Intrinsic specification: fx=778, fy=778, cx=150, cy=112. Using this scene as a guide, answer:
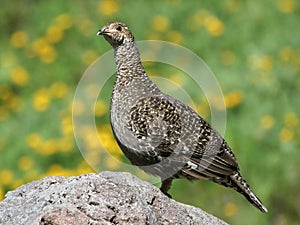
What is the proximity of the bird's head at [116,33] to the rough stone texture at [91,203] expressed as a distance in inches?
70.6

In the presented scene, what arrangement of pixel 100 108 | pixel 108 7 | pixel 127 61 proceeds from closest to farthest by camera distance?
pixel 127 61 < pixel 100 108 < pixel 108 7

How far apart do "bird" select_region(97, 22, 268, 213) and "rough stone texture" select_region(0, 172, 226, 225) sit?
116 centimetres

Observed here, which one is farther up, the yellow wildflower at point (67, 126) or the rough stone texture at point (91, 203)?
the yellow wildflower at point (67, 126)

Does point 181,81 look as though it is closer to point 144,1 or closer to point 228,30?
point 228,30

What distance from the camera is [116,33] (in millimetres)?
6547

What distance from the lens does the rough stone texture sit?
175 inches

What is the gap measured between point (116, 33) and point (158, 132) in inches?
35.8

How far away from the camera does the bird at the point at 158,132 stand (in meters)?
6.25

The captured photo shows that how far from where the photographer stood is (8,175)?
1041 centimetres

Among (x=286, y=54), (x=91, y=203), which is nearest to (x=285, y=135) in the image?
(x=286, y=54)

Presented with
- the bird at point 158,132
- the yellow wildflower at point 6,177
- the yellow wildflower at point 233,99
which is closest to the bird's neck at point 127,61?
the bird at point 158,132

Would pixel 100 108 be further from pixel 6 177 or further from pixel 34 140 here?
pixel 6 177

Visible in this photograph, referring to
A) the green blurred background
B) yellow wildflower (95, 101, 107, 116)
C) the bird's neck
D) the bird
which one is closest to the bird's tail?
the bird

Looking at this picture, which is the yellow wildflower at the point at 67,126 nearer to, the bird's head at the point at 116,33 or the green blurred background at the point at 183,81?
the green blurred background at the point at 183,81
